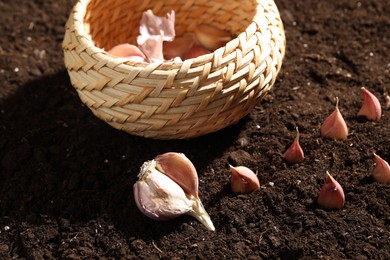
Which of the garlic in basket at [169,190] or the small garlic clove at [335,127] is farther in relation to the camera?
the small garlic clove at [335,127]

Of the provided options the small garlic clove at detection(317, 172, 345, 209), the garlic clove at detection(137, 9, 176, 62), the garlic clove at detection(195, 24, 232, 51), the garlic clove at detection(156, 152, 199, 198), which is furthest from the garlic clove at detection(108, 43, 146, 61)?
the small garlic clove at detection(317, 172, 345, 209)

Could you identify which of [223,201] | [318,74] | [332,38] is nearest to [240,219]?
[223,201]

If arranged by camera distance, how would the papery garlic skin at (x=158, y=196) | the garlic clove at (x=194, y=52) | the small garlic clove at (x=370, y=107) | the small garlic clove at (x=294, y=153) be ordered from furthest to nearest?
the garlic clove at (x=194, y=52)
the small garlic clove at (x=370, y=107)
the small garlic clove at (x=294, y=153)
the papery garlic skin at (x=158, y=196)

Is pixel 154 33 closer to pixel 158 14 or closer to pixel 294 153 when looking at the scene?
pixel 158 14

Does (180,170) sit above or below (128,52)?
below

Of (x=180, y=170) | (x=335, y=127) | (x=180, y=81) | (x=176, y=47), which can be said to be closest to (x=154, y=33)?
(x=176, y=47)

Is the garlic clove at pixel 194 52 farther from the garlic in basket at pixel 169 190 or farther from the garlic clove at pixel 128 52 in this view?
the garlic in basket at pixel 169 190

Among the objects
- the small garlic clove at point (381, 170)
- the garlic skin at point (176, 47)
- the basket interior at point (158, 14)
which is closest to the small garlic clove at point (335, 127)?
the small garlic clove at point (381, 170)
